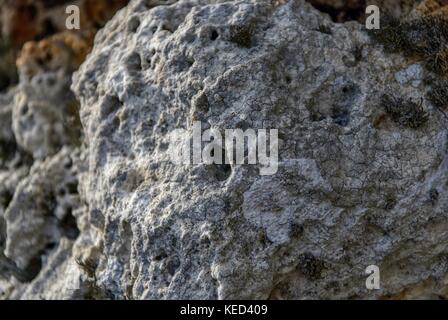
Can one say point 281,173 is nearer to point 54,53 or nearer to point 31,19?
point 54,53

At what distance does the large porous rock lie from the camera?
18.7 ft

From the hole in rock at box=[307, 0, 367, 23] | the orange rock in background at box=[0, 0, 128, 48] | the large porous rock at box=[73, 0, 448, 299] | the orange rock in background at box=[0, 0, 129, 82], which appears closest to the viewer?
the large porous rock at box=[73, 0, 448, 299]

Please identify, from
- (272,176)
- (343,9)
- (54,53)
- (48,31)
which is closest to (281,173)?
(272,176)

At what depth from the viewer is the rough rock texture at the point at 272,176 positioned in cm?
571

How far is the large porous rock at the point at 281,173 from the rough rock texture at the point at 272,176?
2 cm

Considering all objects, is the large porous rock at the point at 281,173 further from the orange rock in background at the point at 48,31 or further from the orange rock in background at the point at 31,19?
the orange rock in background at the point at 31,19

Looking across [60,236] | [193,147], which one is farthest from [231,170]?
[60,236]

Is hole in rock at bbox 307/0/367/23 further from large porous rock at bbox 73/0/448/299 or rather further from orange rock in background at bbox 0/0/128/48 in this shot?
orange rock in background at bbox 0/0/128/48

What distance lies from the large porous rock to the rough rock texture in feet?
0.05

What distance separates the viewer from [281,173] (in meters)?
5.70

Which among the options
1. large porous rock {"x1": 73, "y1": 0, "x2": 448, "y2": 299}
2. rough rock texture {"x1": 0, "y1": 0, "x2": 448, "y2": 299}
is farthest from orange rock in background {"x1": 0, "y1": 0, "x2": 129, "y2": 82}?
large porous rock {"x1": 73, "y1": 0, "x2": 448, "y2": 299}

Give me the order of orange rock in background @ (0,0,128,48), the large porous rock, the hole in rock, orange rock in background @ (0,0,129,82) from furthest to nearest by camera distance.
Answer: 1. orange rock in background @ (0,0,128,48)
2. orange rock in background @ (0,0,129,82)
3. the hole in rock
4. the large porous rock
